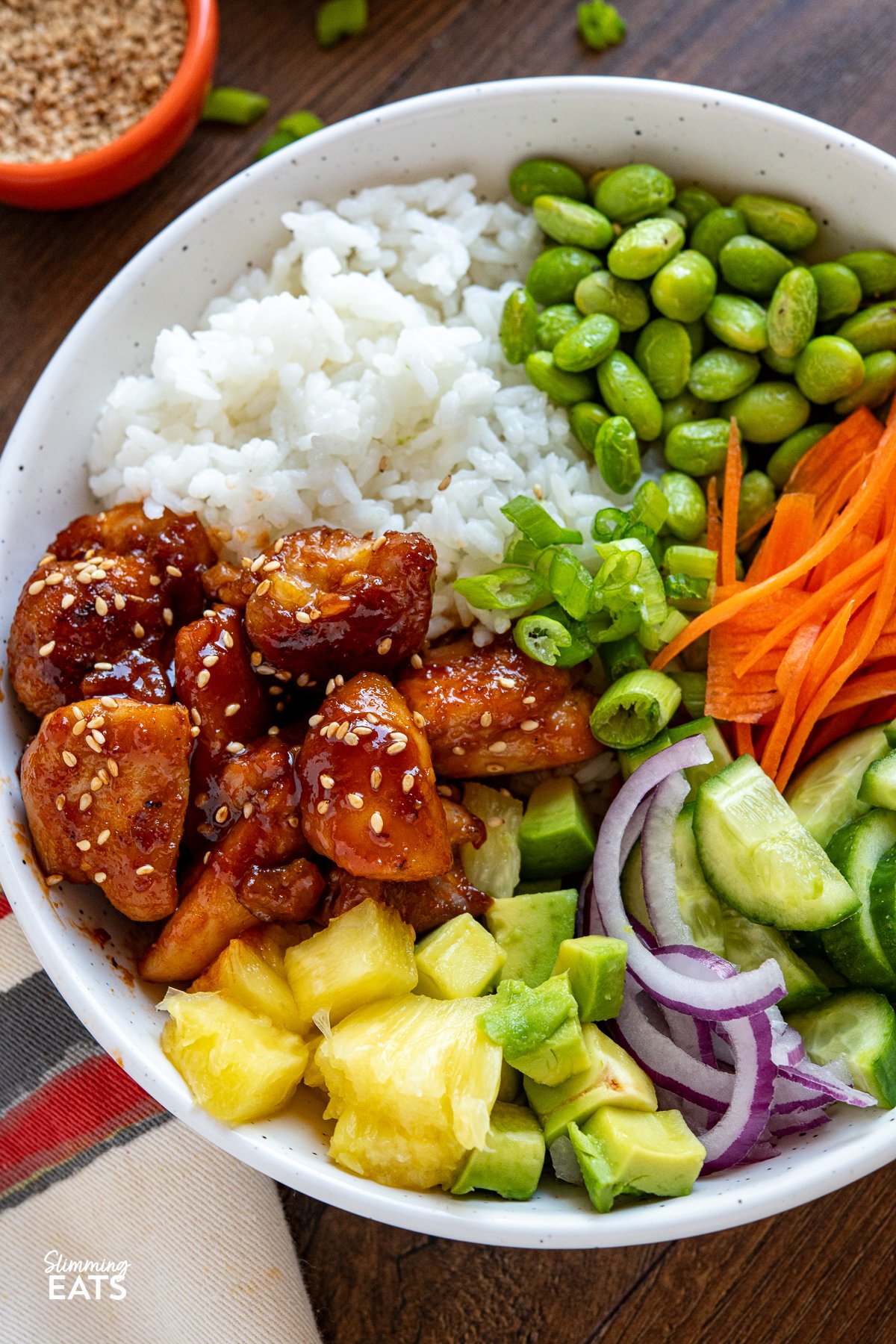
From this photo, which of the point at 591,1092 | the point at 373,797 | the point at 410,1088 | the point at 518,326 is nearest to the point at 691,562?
the point at 518,326

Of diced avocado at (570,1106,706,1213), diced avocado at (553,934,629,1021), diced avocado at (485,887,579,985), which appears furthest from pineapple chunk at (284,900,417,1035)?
diced avocado at (570,1106,706,1213)

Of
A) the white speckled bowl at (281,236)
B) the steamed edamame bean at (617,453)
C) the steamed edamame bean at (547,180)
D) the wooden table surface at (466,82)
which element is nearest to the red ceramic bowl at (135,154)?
the wooden table surface at (466,82)

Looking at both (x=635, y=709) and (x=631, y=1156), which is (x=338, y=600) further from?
(x=631, y=1156)

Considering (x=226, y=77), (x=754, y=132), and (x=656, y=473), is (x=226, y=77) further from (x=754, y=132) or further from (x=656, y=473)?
(x=656, y=473)

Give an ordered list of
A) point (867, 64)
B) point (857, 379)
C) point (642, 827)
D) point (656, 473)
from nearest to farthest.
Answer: point (642, 827), point (857, 379), point (656, 473), point (867, 64)

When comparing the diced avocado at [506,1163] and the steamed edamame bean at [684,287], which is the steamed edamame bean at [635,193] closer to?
the steamed edamame bean at [684,287]

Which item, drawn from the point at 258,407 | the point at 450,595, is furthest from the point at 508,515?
the point at 258,407

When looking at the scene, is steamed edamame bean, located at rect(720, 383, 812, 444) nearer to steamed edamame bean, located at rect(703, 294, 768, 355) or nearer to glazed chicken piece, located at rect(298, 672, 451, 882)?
steamed edamame bean, located at rect(703, 294, 768, 355)
